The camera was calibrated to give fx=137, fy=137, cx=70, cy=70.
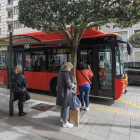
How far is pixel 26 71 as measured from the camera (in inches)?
291

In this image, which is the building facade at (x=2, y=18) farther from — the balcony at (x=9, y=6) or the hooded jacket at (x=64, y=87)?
the hooded jacket at (x=64, y=87)

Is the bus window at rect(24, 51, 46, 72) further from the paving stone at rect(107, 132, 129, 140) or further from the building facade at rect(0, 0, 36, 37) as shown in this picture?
the building facade at rect(0, 0, 36, 37)

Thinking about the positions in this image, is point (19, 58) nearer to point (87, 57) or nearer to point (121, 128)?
point (87, 57)

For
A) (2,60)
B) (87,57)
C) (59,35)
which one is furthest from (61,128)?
(2,60)

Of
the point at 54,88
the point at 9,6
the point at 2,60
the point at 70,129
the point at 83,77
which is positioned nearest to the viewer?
the point at 70,129

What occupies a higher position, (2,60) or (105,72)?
(2,60)

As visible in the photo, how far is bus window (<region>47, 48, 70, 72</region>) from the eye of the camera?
20.2 ft

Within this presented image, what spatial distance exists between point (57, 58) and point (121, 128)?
398 centimetres

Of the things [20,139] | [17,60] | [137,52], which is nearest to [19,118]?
[20,139]

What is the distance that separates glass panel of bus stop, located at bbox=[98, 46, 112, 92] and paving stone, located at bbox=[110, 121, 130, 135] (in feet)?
6.31

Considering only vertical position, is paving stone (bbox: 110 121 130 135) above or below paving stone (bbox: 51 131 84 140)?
above

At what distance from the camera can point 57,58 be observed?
6367mm

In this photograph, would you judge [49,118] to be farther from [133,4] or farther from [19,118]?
[133,4]

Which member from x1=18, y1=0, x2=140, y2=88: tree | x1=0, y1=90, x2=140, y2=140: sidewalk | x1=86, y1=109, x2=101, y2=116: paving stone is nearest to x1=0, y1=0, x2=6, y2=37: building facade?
x1=18, y1=0, x2=140, y2=88: tree
